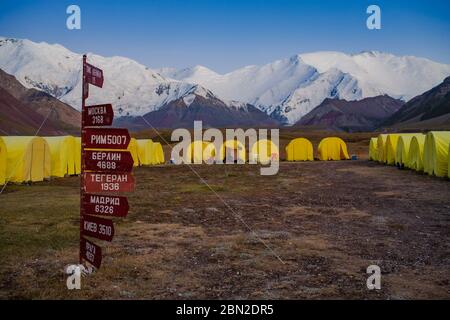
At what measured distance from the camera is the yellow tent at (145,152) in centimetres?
3762

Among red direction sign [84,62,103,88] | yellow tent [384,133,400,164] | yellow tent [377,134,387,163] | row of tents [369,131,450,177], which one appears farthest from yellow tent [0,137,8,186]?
yellow tent [377,134,387,163]

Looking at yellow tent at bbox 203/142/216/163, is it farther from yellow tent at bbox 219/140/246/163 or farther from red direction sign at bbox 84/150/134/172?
red direction sign at bbox 84/150/134/172

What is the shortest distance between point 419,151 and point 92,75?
23943mm

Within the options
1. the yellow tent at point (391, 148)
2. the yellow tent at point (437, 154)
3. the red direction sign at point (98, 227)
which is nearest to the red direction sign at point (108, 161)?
the red direction sign at point (98, 227)

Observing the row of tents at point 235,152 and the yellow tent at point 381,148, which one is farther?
the row of tents at point 235,152

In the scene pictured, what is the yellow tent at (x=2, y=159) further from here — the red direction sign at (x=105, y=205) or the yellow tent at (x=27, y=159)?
the red direction sign at (x=105, y=205)

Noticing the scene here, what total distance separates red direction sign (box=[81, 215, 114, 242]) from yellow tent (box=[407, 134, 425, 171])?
938 inches

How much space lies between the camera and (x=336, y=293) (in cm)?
689

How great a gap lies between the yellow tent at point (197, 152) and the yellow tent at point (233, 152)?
157cm

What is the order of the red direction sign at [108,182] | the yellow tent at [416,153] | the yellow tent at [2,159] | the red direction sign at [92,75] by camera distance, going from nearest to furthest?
the red direction sign at [108,182]
the red direction sign at [92,75]
the yellow tent at [2,159]
the yellow tent at [416,153]

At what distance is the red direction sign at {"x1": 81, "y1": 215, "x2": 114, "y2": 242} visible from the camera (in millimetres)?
7188
